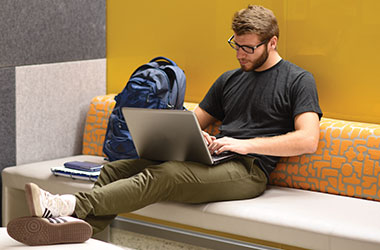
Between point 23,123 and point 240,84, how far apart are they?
125cm

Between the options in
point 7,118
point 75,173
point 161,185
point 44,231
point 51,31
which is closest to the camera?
point 44,231

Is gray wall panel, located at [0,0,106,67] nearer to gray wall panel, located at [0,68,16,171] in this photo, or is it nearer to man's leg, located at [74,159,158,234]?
gray wall panel, located at [0,68,16,171]

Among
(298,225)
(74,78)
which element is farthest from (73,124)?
(298,225)

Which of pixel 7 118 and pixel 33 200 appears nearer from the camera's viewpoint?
pixel 33 200

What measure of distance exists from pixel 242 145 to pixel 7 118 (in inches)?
54.3

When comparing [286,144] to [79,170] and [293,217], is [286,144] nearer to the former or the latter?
[293,217]

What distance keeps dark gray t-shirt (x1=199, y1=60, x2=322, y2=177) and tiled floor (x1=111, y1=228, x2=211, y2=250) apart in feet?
2.34

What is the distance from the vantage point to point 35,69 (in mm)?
3475

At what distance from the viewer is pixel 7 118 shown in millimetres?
3373

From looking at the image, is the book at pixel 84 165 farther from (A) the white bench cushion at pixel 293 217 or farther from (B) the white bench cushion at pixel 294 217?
(B) the white bench cushion at pixel 294 217

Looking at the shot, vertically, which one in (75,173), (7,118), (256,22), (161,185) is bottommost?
(75,173)

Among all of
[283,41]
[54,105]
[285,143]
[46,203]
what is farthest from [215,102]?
[46,203]

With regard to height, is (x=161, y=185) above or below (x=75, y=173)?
above

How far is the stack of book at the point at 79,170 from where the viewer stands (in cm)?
310
